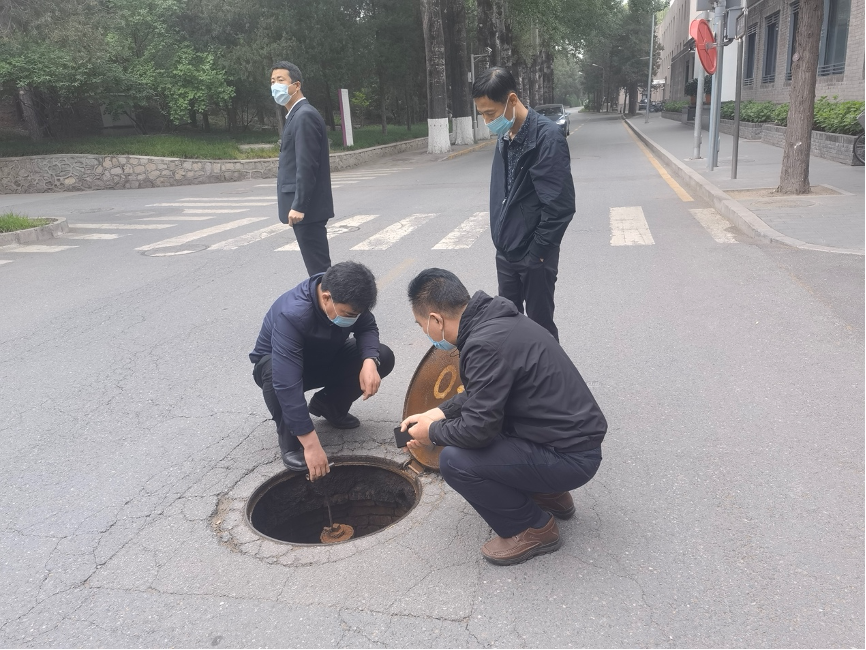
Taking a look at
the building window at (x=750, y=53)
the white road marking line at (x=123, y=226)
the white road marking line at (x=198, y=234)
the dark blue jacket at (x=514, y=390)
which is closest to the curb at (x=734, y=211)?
the dark blue jacket at (x=514, y=390)

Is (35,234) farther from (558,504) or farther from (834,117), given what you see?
(834,117)

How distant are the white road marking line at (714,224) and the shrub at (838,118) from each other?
18.0 feet

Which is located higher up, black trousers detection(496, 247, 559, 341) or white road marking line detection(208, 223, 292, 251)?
black trousers detection(496, 247, 559, 341)

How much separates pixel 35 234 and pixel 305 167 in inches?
319

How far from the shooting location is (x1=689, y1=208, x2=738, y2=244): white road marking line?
28.7 ft

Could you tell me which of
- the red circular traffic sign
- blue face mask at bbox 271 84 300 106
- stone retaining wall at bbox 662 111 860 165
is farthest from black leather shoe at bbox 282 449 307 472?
the red circular traffic sign

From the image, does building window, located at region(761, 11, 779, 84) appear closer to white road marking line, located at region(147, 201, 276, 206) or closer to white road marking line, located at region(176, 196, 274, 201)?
white road marking line, located at region(176, 196, 274, 201)

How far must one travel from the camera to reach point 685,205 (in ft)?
37.8

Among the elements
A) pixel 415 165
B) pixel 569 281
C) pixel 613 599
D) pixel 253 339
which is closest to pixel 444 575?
pixel 613 599

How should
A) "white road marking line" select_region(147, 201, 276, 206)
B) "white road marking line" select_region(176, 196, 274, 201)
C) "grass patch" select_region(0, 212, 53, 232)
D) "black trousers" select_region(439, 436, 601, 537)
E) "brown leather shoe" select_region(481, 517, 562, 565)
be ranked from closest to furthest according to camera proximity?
"black trousers" select_region(439, 436, 601, 537)
"brown leather shoe" select_region(481, 517, 562, 565)
"grass patch" select_region(0, 212, 53, 232)
"white road marking line" select_region(147, 201, 276, 206)
"white road marking line" select_region(176, 196, 274, 201)

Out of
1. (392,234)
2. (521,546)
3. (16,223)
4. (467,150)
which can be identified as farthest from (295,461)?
(467,150)

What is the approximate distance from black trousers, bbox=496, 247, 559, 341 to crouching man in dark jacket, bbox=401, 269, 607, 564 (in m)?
1.41

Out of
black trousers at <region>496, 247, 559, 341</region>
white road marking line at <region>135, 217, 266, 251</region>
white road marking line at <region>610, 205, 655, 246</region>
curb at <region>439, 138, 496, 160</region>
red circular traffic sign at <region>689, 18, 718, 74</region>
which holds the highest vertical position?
red circular traffic sign at <region>689, 18, 718, 74</region>

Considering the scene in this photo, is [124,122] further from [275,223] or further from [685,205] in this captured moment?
[685,205]
